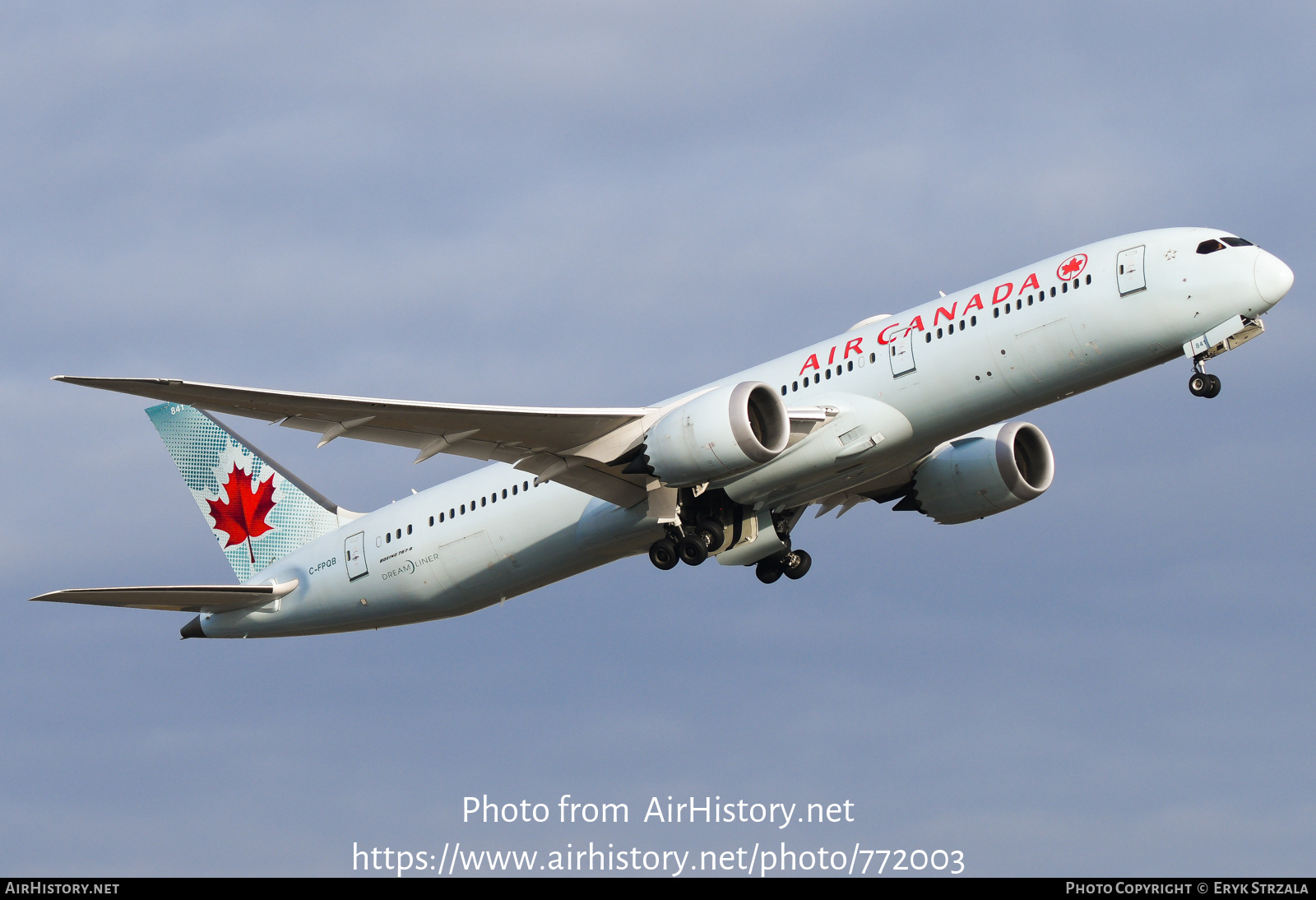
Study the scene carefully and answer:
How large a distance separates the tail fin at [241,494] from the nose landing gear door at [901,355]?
15.9m

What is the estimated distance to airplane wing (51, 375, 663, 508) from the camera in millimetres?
29953

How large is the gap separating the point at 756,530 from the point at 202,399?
13.7 metres

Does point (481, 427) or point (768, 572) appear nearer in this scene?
point (481, 427)

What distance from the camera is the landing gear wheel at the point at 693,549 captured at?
3472 centimetres

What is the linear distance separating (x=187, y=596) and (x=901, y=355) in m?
18.4

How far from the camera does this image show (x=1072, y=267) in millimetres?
31703

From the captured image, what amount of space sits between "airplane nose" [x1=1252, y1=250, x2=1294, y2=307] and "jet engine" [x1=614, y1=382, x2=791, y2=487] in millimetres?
9284

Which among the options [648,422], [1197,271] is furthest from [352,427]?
[1197,271]

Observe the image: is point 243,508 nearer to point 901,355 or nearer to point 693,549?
point 693,549

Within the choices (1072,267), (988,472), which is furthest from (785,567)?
(1072,267)

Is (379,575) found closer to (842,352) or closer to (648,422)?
(648,422)

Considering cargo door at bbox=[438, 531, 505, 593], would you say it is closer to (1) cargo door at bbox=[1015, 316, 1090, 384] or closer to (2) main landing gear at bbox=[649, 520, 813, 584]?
(2) main landing gear at bbox=[649, 520, 813, 584]

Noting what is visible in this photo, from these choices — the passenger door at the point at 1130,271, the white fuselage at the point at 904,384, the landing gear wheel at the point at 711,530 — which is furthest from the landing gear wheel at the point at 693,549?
the passenger door at the point at 1130,271

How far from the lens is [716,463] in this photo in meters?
31.7
